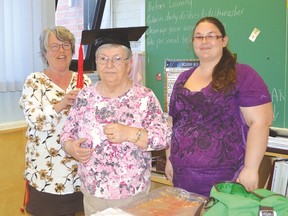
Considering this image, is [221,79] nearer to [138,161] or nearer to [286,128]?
[138,161]

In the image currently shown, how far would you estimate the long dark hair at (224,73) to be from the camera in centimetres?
147

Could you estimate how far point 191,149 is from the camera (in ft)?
5.01

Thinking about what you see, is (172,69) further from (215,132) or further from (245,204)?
(245,204)

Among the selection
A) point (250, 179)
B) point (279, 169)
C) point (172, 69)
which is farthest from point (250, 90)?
point (172, 69)

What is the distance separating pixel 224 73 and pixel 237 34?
1120 millimetres

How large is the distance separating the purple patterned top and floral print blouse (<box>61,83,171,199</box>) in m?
0.14

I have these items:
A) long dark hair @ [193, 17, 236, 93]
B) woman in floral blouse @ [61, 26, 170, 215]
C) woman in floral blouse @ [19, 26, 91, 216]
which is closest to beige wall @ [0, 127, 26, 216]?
woman in floral blouse @ [19, 26, 91, 216]

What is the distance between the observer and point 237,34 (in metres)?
2.50

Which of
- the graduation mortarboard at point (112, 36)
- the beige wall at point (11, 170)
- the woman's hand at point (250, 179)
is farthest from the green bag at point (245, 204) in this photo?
the beige wall at point (11, 170)

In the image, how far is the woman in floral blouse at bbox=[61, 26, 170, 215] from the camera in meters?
1.42

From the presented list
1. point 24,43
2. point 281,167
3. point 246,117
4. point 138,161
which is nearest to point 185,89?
point 246,117

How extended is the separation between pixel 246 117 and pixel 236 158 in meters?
0.18

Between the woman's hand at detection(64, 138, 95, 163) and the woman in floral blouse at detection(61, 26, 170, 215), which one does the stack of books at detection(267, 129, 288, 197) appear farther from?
the woman's hand at detection(64, 138, 95, 163)

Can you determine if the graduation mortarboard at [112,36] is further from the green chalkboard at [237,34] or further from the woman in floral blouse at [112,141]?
the green chalkboard at [237,34]
